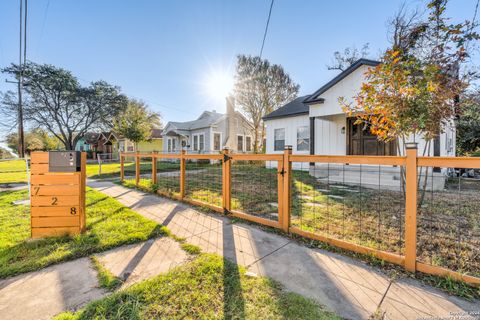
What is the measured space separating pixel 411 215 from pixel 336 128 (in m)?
8.01

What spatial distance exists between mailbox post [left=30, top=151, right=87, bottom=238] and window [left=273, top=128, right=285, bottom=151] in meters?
9.93

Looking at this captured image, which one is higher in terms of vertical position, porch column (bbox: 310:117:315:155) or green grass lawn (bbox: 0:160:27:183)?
porch column (bbox: 310:117:315:155)

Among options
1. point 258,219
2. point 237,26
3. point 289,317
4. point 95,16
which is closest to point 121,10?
point 95,16

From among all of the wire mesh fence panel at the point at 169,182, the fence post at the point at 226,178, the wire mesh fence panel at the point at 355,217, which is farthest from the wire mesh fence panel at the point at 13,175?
the wire mesh fence panel at the point at 355,217

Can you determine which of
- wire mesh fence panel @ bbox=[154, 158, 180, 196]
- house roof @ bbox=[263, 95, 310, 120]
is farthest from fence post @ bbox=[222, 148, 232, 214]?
house roof @ bbox=[263, 95, 310, 120]

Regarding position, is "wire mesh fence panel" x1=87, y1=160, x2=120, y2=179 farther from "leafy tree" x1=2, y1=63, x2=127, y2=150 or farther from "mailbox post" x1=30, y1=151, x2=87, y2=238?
"leafy tree" x1=2, y1=63, x2=127, y2=150

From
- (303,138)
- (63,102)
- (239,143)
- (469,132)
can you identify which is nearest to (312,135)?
(303,138)

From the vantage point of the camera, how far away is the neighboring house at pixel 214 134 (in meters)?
16.6

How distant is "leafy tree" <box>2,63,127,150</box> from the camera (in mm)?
22188

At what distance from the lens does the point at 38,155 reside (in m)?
2.89

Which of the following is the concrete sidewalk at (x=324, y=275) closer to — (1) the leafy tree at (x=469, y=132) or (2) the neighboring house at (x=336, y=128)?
(2) the neighboring house at (x=336, y=128)

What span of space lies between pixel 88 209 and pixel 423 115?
20.0ft

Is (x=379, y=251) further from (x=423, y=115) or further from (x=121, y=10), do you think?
(x=121, y=10)

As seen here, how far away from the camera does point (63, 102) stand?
23.9 metres
